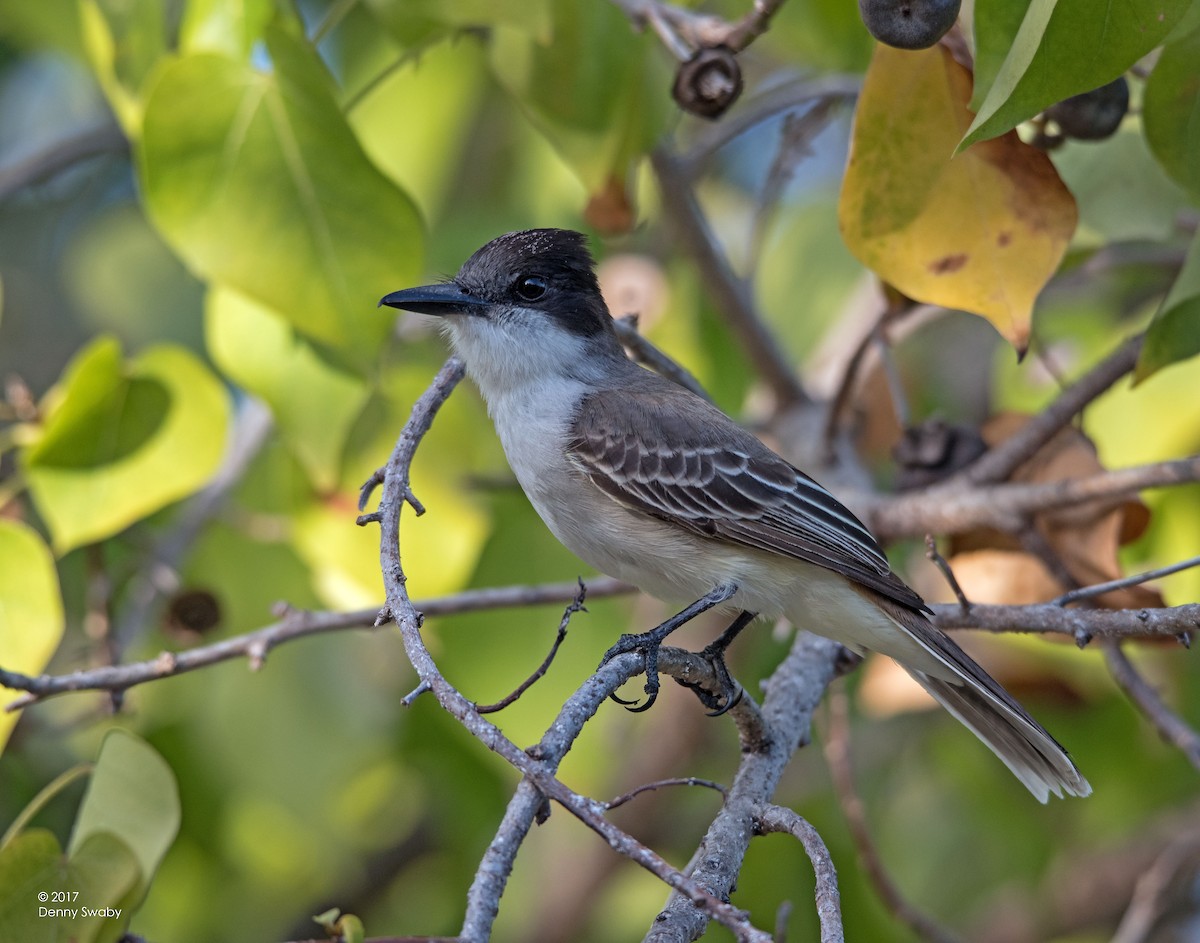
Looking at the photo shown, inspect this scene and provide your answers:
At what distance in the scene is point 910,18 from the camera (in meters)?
2.33

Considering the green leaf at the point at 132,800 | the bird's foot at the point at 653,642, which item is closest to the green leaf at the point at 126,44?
the green leaf at the point at 132,800

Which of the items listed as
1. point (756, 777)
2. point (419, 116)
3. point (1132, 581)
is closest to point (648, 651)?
point (756, 777)

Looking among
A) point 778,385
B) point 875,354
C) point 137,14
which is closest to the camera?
point 137,14

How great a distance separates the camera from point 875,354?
14.5 feet

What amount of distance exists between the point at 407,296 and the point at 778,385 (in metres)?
1.48

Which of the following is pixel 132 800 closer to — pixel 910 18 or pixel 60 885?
pixel 60 885

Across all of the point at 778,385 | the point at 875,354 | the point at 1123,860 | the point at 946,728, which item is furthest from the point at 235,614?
the point at 1123,860

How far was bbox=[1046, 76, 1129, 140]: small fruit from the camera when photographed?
9.21 feet

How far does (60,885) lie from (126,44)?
215 centimetres

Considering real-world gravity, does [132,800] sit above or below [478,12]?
below

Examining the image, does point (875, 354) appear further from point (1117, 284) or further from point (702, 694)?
point (702, 694)

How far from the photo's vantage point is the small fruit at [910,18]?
7.60 ft

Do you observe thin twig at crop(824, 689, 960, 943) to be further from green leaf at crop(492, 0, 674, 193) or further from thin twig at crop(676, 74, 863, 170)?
thin twig at crop(676, 74, 863, 170)

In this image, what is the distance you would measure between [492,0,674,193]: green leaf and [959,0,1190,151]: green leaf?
1.16 meters
